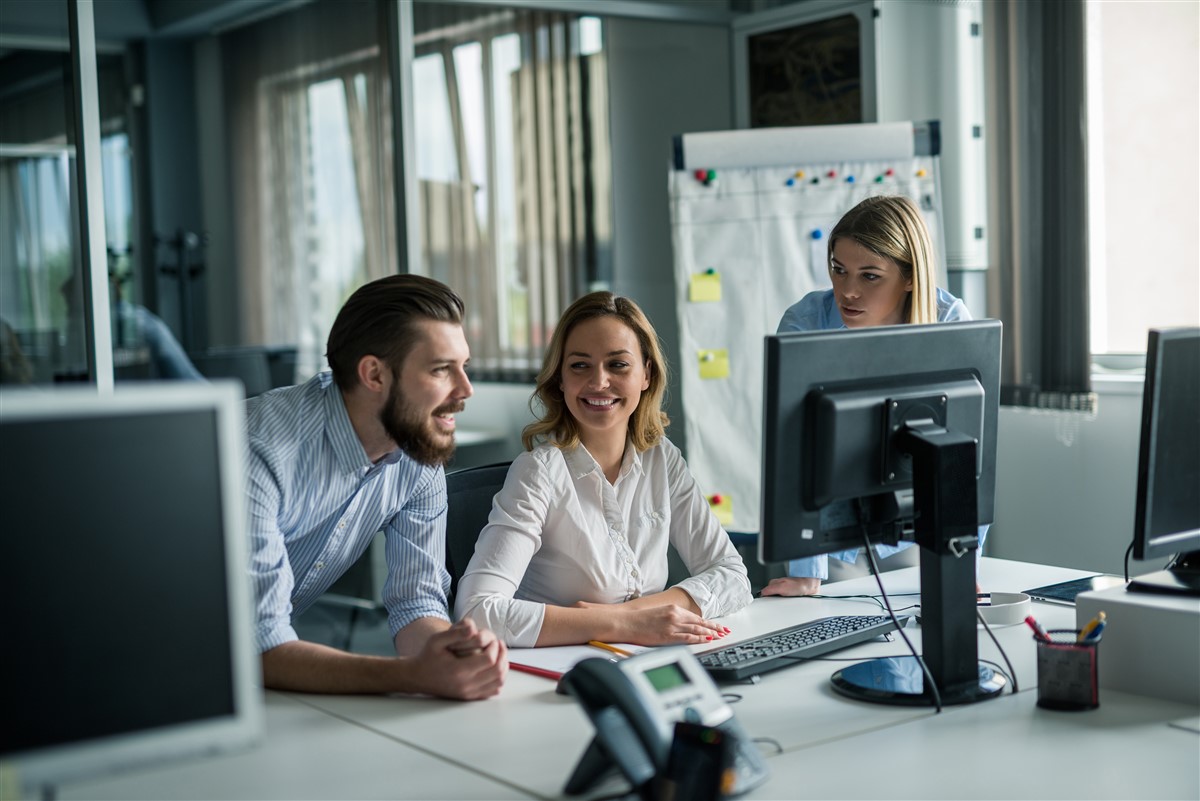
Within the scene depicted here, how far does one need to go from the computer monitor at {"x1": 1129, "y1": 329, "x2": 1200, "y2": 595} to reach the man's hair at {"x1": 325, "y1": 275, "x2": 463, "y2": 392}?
103 cm

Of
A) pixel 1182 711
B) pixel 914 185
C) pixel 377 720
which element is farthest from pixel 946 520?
pixel 914 185

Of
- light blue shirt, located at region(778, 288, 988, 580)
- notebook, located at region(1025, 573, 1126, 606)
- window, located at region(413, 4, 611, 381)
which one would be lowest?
notebook, located at region(1025, 573, 1126, 606)

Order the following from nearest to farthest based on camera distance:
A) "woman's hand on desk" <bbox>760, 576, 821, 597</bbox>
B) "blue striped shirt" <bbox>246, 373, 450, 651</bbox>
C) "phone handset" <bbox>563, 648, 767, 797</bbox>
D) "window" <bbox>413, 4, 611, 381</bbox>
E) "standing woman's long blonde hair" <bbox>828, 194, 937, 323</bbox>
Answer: "phone handset" <bbox>563, 648, 767, 797</bbox> < "blue striped shirt" <bbox>246, 373, 450, 651</bbox> < "woman's hand on desk" <bbox>760, 576, 821, 597</bbox> < "standing woman's long blonde hair" <bbox>828, 194, 937, 323</bbox> < "window" <bbox>413, 4, 611, 381</bbox>

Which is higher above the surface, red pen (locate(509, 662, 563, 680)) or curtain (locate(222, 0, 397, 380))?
curtain (locate(222, 0, 397, 380))

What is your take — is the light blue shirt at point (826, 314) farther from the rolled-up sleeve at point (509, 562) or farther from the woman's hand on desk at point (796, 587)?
the rolled-up sleeve at point (509, 562)

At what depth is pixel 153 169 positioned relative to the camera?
146 inches

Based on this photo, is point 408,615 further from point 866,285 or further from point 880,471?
point 866,285

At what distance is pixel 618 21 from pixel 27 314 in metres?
2.23

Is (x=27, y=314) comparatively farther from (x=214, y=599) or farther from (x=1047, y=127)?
(x=1047, y=127)

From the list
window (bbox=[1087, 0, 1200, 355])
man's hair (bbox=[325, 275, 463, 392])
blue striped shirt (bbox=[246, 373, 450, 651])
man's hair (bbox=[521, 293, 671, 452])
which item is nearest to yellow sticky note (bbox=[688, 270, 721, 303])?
window (bbox=[1087, 0, 1200, 355])

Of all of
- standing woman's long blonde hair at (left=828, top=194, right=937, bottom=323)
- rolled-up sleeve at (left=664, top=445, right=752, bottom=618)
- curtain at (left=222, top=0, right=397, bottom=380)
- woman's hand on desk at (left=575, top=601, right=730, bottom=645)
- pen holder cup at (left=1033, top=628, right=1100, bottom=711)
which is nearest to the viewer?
pen holder cup at (left=1033, top=628, right=1100, bottom=711)

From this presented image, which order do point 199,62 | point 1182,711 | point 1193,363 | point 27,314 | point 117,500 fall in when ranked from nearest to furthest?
point 117,500 < point 1182,711 < point 1193,363 < point 27,314 < point 199,62

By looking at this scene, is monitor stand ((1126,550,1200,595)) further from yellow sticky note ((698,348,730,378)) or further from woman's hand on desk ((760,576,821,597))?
yellow sticky note ((698,348,730,378))

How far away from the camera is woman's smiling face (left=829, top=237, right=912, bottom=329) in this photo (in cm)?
259
